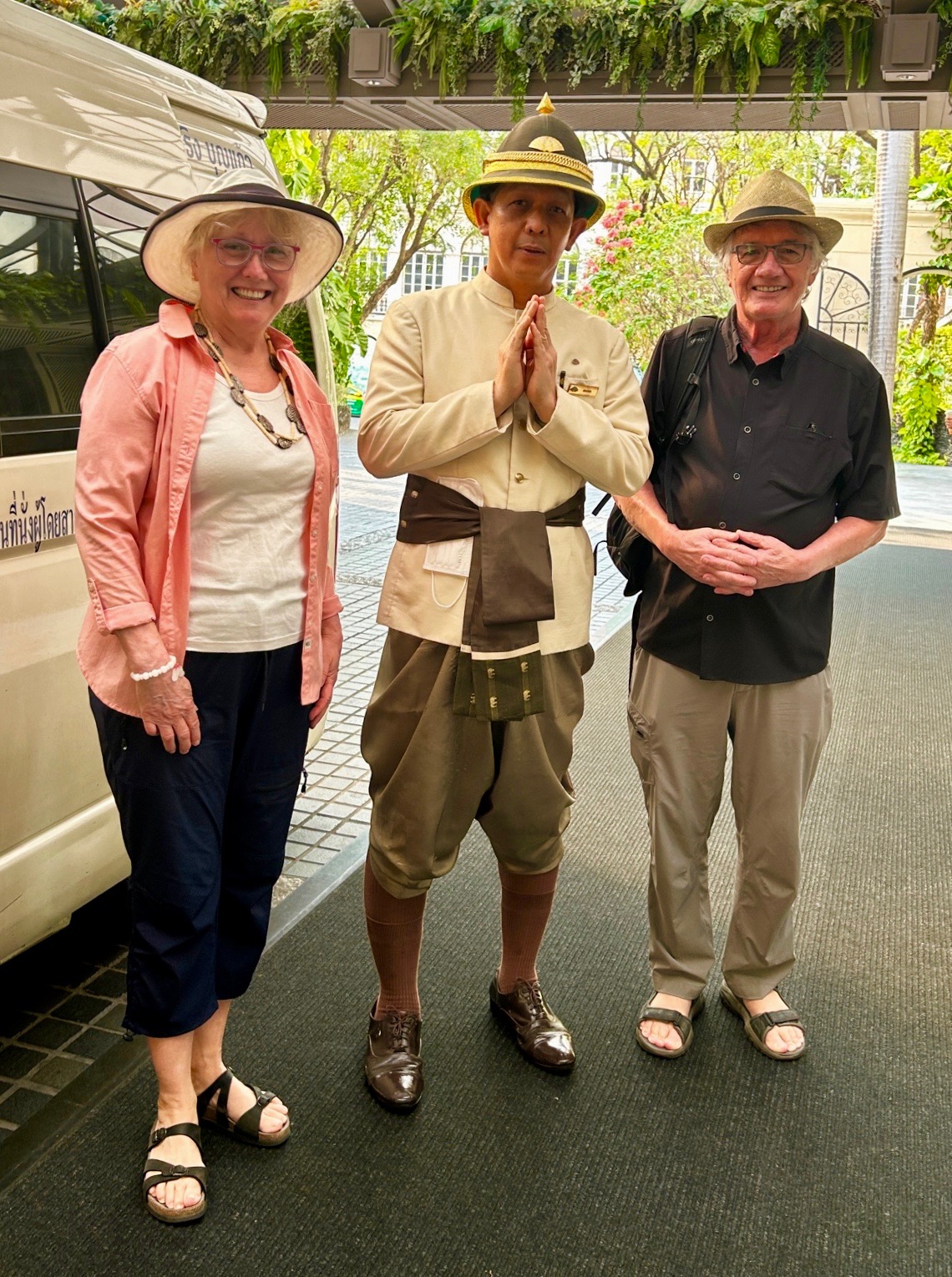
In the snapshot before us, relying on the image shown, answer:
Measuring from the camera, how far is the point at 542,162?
263 cm

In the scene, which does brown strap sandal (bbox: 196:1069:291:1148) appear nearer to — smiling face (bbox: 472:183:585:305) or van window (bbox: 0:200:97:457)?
van window (bbox: 0:200:97:457)

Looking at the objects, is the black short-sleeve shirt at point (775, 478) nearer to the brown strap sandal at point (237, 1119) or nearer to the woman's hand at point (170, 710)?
the woman's hand at point (170, 710)

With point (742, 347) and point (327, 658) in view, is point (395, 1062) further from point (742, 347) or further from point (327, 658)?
point (742, 347)

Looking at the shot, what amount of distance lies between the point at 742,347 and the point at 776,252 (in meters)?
0.24

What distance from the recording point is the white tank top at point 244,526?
2.41 m

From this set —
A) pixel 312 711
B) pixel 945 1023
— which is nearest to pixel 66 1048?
pixel 312 711

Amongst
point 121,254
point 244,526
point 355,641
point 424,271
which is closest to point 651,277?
point 355,641

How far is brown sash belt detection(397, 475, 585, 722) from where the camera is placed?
2.70 metres

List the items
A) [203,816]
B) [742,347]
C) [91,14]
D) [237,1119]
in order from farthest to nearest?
[91,14] → [742,347] → [237,1119] → [203,816]

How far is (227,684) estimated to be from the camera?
250 centimetres

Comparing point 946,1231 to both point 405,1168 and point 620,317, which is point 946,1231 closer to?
point 405,1168

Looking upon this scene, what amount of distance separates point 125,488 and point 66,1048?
5.52ft

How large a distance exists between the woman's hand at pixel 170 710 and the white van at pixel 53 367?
0.72 metres

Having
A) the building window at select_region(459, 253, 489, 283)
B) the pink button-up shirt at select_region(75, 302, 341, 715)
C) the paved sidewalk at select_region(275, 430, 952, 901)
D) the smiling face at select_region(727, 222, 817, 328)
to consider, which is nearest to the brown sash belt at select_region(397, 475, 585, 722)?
the pink button-up shirt at select_region(75, 302, 341, 715)
